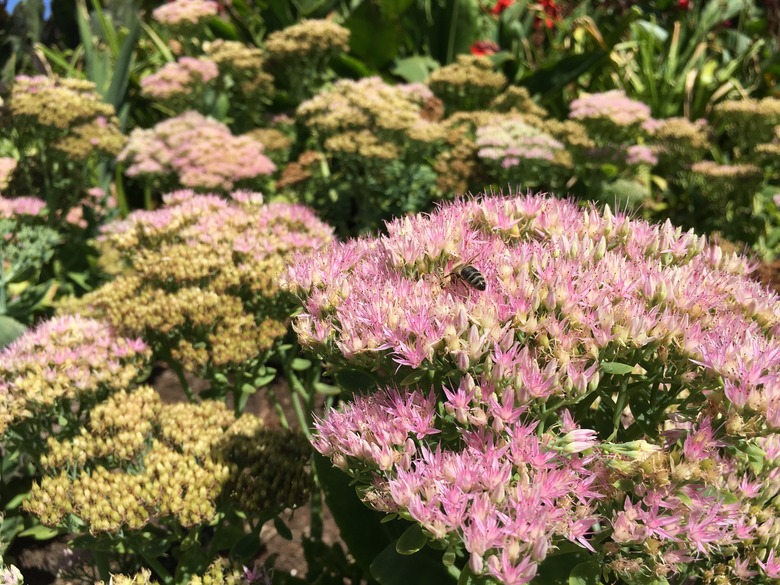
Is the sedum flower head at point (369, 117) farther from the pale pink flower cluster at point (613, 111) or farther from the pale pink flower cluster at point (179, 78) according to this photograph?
the pale pink flower cluster at point (613, 111)

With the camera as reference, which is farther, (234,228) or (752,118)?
(752,118)

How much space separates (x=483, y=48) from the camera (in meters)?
6.37

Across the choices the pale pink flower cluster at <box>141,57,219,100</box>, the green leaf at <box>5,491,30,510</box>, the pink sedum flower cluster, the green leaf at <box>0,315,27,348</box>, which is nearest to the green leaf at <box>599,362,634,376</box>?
the pink sedum flower cluster

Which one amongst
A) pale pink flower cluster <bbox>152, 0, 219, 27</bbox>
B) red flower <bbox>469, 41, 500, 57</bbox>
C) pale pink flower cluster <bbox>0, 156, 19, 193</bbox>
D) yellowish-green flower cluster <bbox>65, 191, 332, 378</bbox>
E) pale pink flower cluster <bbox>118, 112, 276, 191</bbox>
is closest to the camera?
yellowish-green flower cluster <bbox>65, 191, 332, 378</bbox>

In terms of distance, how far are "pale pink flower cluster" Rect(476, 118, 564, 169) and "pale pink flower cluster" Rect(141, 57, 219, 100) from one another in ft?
6.92

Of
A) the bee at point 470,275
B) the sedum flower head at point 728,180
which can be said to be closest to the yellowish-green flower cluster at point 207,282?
the bee at point 470,275

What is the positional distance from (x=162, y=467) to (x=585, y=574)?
1.10 metres

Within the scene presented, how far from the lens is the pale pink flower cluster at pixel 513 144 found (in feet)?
12.0

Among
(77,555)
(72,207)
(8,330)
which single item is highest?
(72,207)

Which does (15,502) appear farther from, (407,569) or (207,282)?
(407,569)

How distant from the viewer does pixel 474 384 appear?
1263 millimetres

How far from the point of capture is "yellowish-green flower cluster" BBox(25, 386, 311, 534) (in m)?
1.68

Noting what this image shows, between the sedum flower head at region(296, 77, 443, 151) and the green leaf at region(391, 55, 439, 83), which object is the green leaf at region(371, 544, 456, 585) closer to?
the sedum flower head at region(296, 77, 443, 151)

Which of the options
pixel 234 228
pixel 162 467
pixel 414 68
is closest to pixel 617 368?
pixel 162 467
